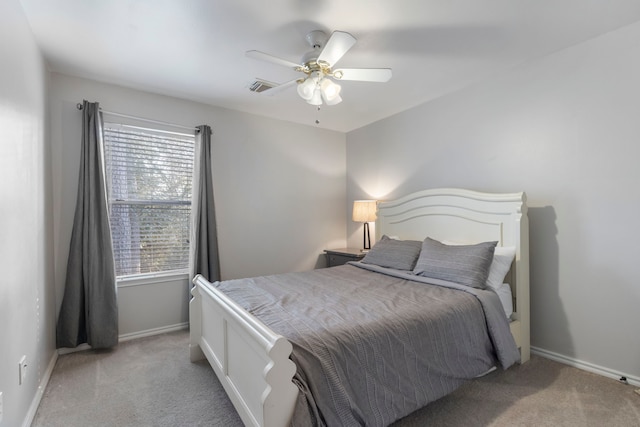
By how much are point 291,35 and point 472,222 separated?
7.27 feet

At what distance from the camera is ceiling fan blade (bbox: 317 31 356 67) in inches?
69.8

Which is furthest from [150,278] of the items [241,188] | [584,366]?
[584,366]

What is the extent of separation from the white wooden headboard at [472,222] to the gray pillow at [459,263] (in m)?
0.28

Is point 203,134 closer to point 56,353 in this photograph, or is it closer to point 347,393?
point 56,353

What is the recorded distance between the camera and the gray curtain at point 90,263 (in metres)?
2.71

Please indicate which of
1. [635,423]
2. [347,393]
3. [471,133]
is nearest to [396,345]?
[347,393]

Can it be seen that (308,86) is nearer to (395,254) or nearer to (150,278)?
(395,254)

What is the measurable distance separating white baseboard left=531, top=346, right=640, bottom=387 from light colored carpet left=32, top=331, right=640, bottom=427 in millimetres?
54

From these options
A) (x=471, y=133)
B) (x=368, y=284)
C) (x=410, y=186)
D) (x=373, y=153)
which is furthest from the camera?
(x=373, y=153)

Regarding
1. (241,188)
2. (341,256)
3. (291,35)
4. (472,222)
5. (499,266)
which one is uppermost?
(291,35)

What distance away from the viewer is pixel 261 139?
155 inches

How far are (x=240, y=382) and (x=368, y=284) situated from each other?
1.19m

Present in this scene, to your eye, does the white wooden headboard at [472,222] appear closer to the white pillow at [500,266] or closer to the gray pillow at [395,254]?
the white pillow at [500,266]

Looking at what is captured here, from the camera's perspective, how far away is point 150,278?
3.19 meters
